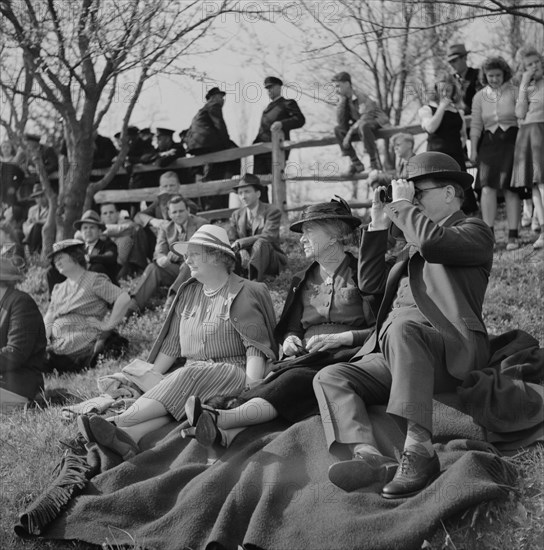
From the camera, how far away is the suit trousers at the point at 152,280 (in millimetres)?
10094

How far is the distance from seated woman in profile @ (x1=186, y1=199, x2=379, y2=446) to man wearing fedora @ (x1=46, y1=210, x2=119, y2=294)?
421cm

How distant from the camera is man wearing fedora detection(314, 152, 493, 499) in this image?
4859 mm

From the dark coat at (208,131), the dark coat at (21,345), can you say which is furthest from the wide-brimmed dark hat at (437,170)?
the dark coat at (208,131)

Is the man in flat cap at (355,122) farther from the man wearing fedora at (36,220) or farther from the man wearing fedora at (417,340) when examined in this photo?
the man wearing fedora at (417,340)

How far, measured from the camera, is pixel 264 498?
4.98 m

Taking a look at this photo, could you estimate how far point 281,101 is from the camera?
12648mm

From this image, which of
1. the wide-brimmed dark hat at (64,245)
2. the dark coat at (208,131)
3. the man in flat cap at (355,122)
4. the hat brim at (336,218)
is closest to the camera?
the hat brim at (336,218)

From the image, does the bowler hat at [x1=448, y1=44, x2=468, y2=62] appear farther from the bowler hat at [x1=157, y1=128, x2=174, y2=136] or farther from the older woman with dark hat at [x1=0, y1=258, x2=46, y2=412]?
the older woman with dark hat at [x1=0, y1=258, x2=46, y2=412]

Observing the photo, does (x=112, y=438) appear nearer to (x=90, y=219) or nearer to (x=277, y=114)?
(x=90, y=219)

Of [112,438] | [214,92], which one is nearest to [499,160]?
[214,92]

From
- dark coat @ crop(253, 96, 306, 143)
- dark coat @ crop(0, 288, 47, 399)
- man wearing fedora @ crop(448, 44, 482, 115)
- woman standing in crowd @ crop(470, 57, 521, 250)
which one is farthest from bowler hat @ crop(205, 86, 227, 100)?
dark coat @ crop(0, 288, 47, 399)

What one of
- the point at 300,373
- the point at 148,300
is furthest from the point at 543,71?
the point at 300,373

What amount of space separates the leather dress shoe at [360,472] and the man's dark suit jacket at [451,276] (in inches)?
26.2

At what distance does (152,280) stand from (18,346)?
2479 mm
